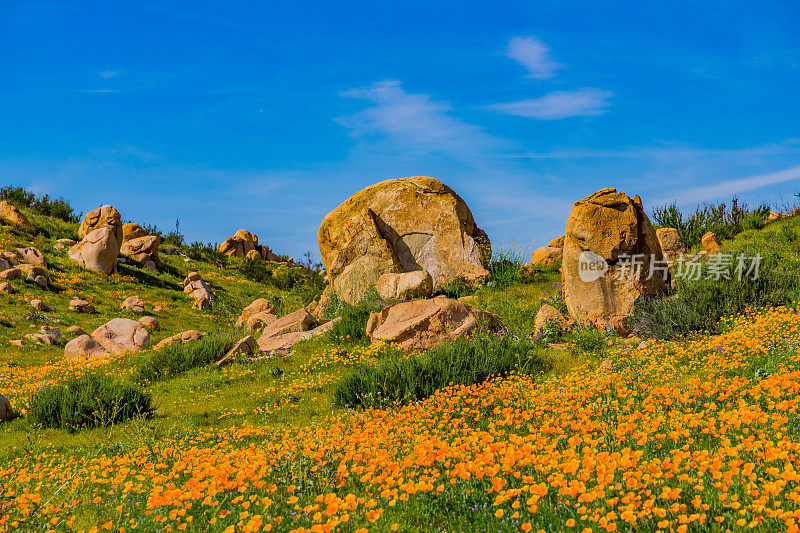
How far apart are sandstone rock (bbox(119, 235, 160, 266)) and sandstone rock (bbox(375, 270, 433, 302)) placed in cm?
2123

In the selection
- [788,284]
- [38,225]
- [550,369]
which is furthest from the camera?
[38,225]

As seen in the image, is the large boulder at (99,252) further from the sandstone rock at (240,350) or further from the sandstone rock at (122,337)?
the sandstone rock at (240,350)

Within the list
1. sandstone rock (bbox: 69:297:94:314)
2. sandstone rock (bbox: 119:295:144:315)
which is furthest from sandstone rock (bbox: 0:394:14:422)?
sandstone rock (bbox: 119:295:144:315)

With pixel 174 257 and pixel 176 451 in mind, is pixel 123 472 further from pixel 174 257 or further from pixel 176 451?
pixel 174 257

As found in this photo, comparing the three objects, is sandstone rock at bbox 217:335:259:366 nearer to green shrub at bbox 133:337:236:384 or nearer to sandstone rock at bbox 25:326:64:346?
green shrub at bbox 133:337:236:384

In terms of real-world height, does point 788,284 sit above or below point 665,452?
above

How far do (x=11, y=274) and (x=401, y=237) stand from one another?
17926 mm

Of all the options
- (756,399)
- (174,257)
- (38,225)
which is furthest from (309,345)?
(38,225)

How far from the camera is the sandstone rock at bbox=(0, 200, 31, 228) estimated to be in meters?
33.2

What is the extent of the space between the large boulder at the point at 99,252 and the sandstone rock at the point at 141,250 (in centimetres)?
254

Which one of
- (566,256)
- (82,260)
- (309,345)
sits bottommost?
(309,345)

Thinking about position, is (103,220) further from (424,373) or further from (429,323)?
(424,373)

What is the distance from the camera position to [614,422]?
655 cm

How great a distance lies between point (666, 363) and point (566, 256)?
4.86m
